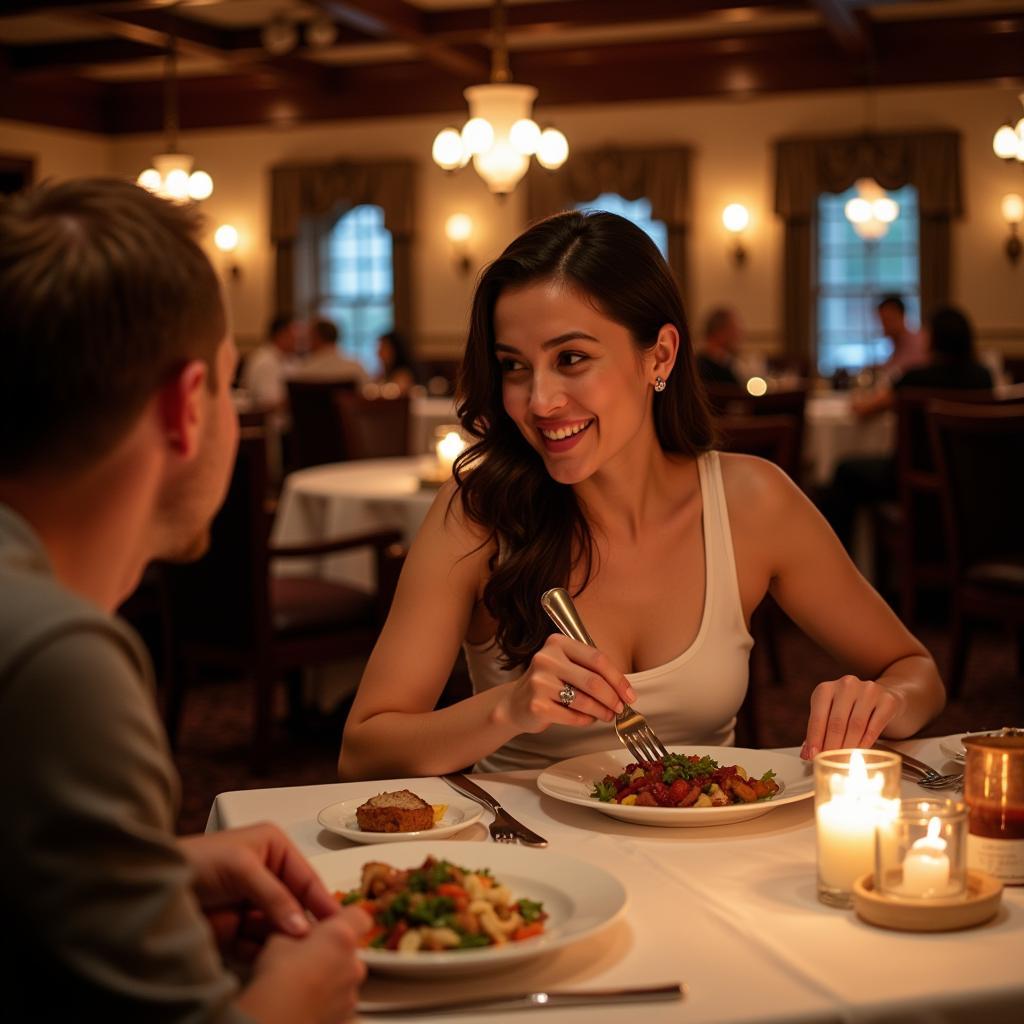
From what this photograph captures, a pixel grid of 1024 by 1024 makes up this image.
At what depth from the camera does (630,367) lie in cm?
207

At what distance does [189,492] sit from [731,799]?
2.48 feet

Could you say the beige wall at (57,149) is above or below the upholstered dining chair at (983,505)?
above

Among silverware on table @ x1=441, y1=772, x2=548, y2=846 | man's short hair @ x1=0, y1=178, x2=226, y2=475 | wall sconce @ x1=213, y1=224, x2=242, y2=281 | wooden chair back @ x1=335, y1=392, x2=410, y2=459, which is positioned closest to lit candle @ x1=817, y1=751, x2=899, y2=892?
silverware on table @ x1=441, y1=772, x2=548, y2=846

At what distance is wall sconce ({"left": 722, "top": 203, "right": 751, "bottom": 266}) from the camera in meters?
12.7

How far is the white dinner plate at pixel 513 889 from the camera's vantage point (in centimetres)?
107

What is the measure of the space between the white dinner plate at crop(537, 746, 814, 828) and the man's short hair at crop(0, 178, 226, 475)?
0.78 meters

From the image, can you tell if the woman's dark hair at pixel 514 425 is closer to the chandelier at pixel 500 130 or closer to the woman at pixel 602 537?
the woman at pixel 602 537

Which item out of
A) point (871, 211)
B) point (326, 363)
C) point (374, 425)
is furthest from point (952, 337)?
point (871, 211)

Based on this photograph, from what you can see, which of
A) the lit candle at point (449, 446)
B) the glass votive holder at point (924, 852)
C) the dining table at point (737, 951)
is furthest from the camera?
the lit candle at point (449, 446)

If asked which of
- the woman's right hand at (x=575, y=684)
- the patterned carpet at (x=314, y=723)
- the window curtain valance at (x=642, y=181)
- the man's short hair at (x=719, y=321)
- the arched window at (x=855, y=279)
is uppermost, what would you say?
the window curtain valance at (x=642, y=181)

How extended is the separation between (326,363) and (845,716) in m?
8.78

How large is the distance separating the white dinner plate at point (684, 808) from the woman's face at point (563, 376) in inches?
17.7

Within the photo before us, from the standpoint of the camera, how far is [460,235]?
1355 centimetres

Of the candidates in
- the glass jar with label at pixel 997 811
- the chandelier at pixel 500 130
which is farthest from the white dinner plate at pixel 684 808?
the chandelier at pixel 500 130
